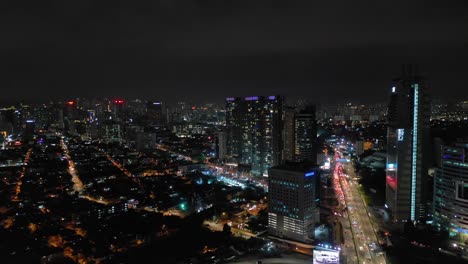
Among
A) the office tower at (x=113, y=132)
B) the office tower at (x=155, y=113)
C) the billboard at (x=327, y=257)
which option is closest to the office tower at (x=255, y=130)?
the billboard at (x=327, y=257)

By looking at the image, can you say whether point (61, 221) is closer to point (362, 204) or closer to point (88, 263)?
point (88, 263)

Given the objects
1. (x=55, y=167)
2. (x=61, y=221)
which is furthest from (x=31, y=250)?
(x=55, y=167)

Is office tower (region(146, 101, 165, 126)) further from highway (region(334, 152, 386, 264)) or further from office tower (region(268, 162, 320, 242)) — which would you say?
office tower (region(268, 162, 320, 242))

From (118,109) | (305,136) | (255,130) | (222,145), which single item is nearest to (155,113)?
(118,109)

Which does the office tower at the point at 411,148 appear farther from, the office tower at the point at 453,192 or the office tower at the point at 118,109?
the office tower at the point at 118,109

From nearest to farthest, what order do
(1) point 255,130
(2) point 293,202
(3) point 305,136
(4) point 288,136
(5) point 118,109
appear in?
1. (2) point 293,202
2. (3) point 305,136
3. (4) point 288,136
4. (1) point 255,130
5. (5) point 118,109

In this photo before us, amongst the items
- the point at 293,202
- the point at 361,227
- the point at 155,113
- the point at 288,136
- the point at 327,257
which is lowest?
the point at 361,227

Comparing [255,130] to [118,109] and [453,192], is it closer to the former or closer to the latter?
[453,192]
